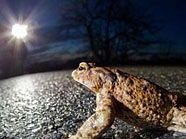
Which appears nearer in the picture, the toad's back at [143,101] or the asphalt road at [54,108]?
the toad's back at [143,101]

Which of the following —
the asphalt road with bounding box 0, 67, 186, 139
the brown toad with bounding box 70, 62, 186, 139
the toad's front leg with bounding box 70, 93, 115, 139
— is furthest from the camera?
the asphalt road with bounding box 0, 67, 186, 139

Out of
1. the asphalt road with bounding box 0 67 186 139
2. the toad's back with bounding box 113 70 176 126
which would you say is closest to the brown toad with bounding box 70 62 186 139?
the toad's back with bounding box 113 70 176 126

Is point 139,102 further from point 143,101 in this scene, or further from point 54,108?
point 54,108

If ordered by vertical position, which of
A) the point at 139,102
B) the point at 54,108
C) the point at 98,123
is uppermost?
the point at 54,108

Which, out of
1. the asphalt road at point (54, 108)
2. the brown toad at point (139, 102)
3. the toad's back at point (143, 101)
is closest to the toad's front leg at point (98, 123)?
the brown toad at point (139, 102)

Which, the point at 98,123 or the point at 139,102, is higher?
the point at 139,102

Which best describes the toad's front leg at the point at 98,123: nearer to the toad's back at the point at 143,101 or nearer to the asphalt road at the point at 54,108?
the toad's back at the point at 143,101

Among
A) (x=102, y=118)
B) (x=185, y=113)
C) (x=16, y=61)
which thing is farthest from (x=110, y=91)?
(x=16, y=61)

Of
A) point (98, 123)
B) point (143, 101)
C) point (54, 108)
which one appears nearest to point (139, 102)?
point (143, 101)

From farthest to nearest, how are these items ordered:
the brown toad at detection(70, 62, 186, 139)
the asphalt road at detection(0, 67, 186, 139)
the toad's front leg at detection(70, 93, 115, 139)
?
the asphalt road at detection(0, 67, 186, 139)
the brown toad at detection(70, 62, 186, 139)
the toad's front leg at detection(70, 93, 115, 139)

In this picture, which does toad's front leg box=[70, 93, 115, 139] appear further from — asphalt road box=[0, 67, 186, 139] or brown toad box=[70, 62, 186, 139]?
asphalt road box=[0, 67, 186, 139]
